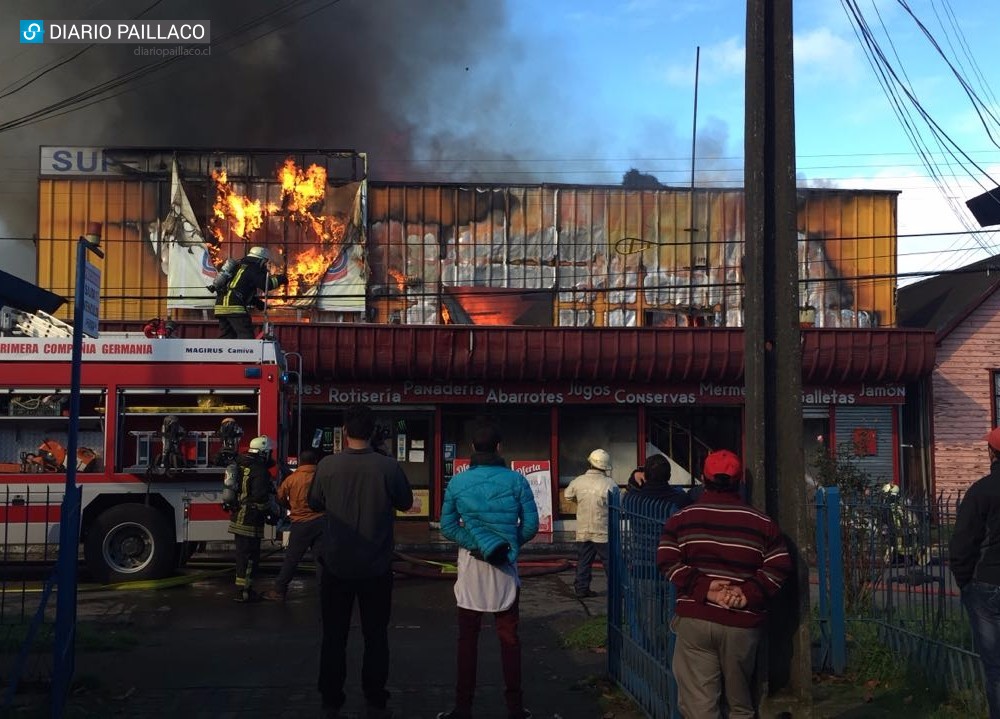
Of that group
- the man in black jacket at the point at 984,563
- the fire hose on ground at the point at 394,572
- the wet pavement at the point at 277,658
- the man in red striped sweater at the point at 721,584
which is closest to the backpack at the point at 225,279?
the fire hose on ground at the point at 394,572

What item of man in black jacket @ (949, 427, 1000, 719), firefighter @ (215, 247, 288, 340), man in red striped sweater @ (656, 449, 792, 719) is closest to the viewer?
man in red striped sweater @ (656, 449, 792, 719)

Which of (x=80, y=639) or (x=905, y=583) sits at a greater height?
(x=905, y=583)

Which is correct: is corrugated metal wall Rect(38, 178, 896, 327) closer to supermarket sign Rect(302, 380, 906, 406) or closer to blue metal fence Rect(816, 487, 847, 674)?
supermarket sign Rect(302, 380, 906, 406)

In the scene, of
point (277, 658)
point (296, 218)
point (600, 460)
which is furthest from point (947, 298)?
point (277, 658)

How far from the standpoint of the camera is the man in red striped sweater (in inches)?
184

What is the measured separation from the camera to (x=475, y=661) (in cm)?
604

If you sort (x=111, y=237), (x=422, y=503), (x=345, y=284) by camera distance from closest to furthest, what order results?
(x=422, y=503)
(x=345, y=284)
(x=111, y=237)

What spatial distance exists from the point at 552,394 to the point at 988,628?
15380 millimetres

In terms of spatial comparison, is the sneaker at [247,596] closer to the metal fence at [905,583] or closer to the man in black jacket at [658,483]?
the man in black jacket at [658,483]

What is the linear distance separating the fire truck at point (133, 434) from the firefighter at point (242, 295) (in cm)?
97

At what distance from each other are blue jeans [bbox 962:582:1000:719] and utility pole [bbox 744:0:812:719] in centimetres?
80

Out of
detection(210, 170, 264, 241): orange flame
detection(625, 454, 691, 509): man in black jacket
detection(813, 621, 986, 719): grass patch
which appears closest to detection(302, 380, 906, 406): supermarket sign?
detection(210, 170, 264, 241): orange flame

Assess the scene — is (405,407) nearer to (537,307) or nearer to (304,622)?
(537,307)

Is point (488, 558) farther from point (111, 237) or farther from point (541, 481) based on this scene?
point (111, 237)
